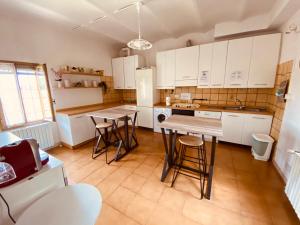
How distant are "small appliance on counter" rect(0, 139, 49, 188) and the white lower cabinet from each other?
3.22m

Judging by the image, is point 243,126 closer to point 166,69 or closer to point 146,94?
point 166,69

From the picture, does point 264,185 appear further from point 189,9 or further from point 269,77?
point 189,9

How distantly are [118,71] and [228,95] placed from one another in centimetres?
331

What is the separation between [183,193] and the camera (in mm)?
1792

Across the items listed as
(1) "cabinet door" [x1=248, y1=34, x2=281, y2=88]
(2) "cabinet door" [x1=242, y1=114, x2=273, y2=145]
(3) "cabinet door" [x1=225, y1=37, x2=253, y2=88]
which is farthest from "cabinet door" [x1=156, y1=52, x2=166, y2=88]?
(2) "cabinet door" [x1=242, y1=114, x2=273, y2=145]

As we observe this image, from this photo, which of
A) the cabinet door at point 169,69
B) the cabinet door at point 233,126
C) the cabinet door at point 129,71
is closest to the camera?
the cabinet door at point 233,126

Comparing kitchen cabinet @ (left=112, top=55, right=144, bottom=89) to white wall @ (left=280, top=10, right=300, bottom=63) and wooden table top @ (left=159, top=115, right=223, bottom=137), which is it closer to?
wooden table top @ (left=159, top=115, right=223, bottom=137)

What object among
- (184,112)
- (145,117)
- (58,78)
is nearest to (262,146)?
(184,112)

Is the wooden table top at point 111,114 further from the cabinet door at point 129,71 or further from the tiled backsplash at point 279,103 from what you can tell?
the tiled backsplash at point 279,103

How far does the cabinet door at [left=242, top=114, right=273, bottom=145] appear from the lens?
2609 mm

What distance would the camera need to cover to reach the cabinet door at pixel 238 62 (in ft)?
8.98

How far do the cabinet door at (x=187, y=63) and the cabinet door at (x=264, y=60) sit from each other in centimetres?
112

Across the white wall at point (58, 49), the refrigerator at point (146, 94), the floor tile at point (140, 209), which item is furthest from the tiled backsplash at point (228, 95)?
the floor tile at point (140, 209)

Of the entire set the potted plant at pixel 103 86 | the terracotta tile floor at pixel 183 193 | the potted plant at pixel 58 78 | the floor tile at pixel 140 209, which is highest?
the potted plant at pixel 58 78
